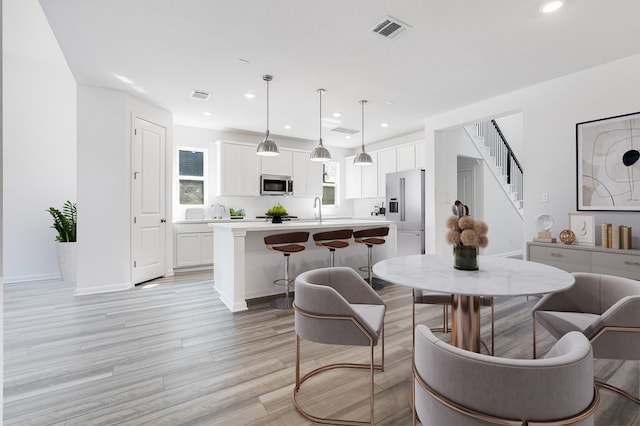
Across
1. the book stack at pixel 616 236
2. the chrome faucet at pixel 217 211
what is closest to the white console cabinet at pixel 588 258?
the book stack at pixel 616 236

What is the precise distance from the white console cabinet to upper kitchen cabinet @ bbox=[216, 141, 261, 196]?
193 inches

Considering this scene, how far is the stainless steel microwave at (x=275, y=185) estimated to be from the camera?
647cm

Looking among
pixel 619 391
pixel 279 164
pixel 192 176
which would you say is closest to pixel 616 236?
pixel 619 391

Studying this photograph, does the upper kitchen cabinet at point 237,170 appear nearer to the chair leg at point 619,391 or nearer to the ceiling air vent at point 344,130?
the ceiling air vent at point 344,130

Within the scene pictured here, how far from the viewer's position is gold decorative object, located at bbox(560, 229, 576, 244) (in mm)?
3525

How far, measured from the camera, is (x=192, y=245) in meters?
5.64

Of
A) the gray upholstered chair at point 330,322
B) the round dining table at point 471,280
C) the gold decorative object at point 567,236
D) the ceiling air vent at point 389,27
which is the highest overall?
the ceiling air vent at point 389,27

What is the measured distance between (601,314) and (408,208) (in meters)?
3.95

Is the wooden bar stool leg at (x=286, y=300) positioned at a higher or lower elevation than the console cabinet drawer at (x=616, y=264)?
lower

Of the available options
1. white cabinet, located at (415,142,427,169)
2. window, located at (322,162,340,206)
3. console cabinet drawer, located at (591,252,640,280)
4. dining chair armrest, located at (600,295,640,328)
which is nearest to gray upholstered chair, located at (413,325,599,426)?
dining chair armrest, located at (600,295,640,328)

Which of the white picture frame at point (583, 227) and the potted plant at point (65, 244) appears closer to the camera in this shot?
the white picture frame at point (583, 227)

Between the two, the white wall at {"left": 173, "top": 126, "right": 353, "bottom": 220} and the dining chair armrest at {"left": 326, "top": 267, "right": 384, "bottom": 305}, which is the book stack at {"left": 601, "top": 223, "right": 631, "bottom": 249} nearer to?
the dining chair armrest at {"left": 326, "top": 267, "right": 384, "bottom": 305}

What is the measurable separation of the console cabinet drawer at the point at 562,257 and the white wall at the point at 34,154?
703 centimetres

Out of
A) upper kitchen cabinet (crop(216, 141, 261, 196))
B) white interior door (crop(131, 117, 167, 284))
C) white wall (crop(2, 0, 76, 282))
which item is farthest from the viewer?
upper kitchen cabinet (crop(216, 141, 261, 196))
